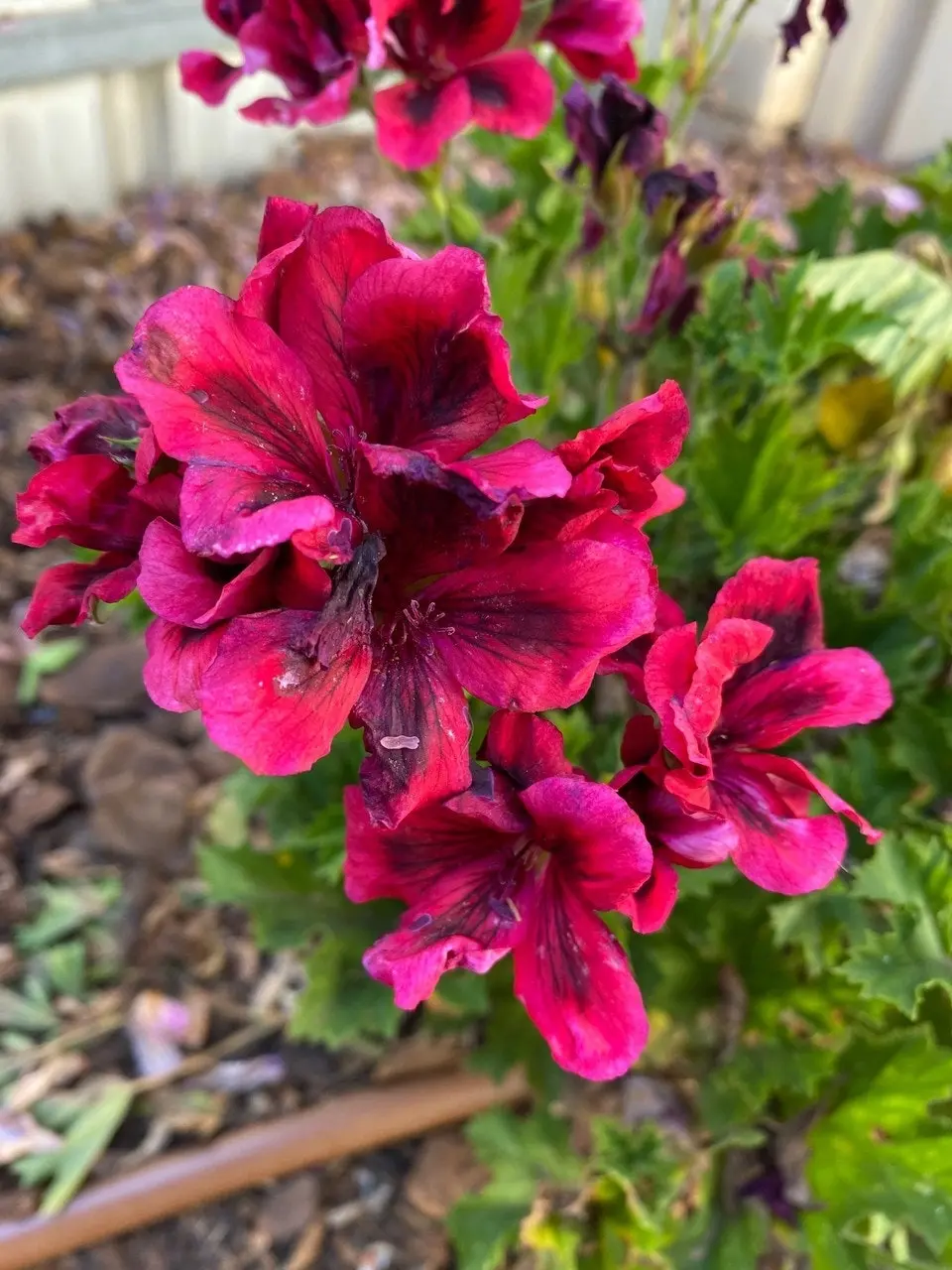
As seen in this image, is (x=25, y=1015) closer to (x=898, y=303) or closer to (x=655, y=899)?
(x=655, y=899)

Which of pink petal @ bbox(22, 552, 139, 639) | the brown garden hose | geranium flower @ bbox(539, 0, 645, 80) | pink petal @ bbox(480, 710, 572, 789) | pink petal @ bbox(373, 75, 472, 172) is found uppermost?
geranium flower @ bbox(539, 0, 645, 80)

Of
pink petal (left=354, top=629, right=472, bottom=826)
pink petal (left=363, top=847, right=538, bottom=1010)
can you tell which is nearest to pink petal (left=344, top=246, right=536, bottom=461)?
pink petal (left=354, top=629, right=472, bottom=826)

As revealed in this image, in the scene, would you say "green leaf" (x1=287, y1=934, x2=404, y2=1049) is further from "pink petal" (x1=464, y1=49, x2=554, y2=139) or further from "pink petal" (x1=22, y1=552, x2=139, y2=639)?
"pink petal" (x1=464, y1=49, x2=554, y2=139)

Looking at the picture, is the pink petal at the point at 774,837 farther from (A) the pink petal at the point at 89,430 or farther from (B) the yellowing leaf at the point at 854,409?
(B) the yellowing leaf at the point at 854,409

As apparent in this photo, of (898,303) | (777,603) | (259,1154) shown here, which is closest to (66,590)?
(777,603)

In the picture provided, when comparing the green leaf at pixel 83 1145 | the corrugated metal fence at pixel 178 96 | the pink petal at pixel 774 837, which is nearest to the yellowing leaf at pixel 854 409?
the pink petal at pixel 774 837

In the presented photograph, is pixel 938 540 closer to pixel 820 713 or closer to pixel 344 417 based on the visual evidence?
pixel 820 713
